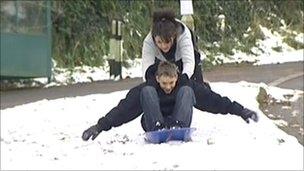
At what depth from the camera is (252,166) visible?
6.04 m

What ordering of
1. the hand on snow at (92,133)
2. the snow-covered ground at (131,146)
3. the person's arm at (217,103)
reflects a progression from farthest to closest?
1. the person's arm at (217,103)
2. the hand on snow at (92,133)
3. the snow-covered ground at (131,146)

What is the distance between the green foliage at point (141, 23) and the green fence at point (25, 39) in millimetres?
1621

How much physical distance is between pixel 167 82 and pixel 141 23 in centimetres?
1283

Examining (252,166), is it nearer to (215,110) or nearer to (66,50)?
(215,110)

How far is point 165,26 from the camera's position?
7.16 metres

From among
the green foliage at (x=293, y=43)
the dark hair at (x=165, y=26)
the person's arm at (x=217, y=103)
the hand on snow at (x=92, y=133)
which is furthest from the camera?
the green foliage at (x=293, y=43)

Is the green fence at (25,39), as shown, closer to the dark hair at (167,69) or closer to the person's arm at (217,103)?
the person's arm at (217,103)

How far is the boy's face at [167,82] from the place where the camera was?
7.01 metres

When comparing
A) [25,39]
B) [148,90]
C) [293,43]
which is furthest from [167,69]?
[293,43]

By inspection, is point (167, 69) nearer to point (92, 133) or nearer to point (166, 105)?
point (166, 105)

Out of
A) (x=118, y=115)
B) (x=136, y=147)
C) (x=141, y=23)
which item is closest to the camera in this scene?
(x=136, y=147)

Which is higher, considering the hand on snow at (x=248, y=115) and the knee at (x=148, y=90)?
the knee at (x=148, y=90)

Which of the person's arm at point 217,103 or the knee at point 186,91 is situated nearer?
the knee at point 186,91

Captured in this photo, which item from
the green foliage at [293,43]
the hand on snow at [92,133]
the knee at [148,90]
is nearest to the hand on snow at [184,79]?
the knee at [148,90]
